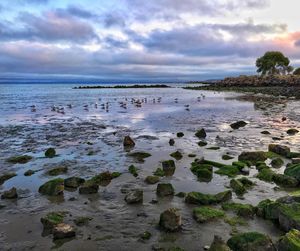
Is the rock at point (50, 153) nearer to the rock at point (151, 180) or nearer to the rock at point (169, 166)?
the rock at point (169, 166)

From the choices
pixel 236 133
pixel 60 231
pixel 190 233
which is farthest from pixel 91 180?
pixel 236 133

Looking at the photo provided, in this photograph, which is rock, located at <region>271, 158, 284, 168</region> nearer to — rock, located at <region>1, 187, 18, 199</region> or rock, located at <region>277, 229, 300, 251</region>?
rock, located at <region>277, 229, 300, 251</region>

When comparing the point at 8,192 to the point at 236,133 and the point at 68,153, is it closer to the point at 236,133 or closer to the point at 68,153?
the point at 68,153

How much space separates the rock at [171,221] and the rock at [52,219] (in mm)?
2770

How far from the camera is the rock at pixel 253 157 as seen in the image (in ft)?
Answer: 53.3

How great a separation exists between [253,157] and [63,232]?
10.1 m

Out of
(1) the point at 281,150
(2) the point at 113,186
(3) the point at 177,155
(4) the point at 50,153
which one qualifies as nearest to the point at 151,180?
(2) the point at 113,186

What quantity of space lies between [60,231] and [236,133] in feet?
58.2

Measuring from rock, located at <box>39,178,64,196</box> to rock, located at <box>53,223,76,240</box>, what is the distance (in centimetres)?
308

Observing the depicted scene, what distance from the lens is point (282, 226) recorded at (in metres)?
9.37

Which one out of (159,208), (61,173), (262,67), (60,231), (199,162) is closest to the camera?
(60,231)

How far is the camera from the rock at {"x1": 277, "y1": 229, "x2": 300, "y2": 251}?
7637 mm

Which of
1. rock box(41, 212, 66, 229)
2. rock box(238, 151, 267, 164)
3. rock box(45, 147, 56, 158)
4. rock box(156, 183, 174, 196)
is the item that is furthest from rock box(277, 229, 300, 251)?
rock box(45, 147, 56, 158)

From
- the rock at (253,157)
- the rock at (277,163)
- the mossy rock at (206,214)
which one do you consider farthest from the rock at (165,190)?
the rock at (277,163)
